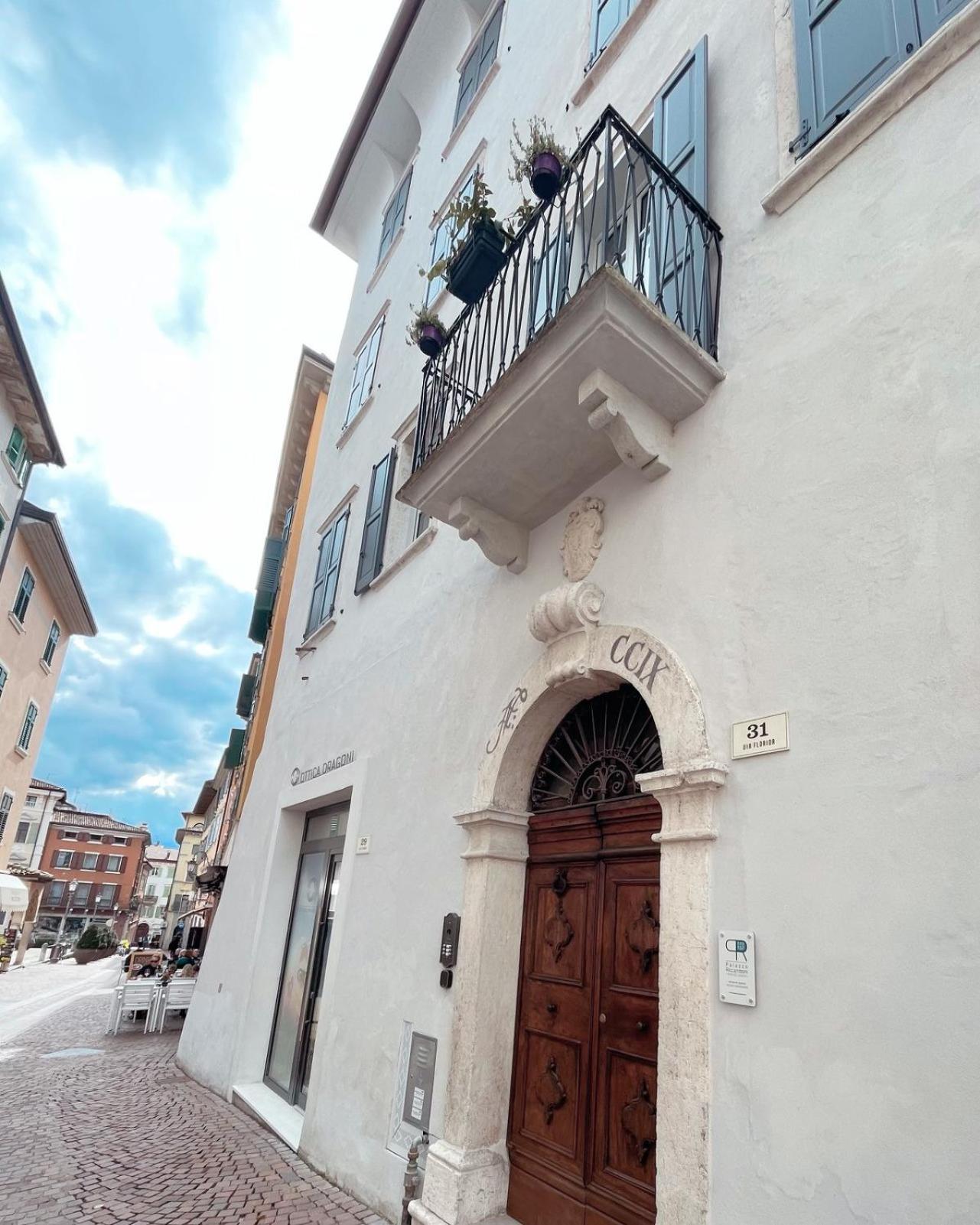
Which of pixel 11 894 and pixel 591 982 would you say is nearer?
pixel 591 982

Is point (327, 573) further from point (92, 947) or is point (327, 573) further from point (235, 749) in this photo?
point (92, 947)

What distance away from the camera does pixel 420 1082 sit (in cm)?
496

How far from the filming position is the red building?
70.5 meters

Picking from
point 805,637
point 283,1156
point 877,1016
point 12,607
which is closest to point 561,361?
point 805,637

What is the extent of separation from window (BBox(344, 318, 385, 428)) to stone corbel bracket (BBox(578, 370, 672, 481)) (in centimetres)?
680

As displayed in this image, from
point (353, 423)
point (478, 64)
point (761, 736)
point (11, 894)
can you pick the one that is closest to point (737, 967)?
point (761, 736)

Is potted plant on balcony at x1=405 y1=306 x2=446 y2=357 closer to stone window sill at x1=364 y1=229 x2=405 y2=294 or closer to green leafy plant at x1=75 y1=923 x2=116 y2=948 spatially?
stone window sill at x1=364 y1=229 x2=405 y2=294

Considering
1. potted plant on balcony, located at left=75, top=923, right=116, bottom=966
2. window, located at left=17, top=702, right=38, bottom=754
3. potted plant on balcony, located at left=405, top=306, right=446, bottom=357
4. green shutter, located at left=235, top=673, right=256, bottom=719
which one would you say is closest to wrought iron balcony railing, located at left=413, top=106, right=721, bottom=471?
potted plant on balcony, located at left=405, top=306, right=446, bottom=357

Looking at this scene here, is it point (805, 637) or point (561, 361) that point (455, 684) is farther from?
point (805, 637)

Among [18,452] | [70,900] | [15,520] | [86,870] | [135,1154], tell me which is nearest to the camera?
[135,1154]

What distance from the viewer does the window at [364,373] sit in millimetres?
10695

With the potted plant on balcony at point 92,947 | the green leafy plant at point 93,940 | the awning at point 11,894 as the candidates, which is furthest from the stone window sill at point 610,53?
the green leafy plant at point 93,940

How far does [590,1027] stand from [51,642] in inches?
1143

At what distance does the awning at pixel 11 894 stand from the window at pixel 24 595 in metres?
7.87
